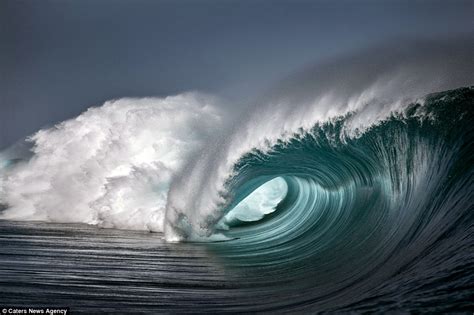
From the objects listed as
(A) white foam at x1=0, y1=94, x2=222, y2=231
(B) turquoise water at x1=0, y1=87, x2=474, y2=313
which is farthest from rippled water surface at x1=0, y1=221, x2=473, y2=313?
(A) white foam at x1=0, y1=94, x2=222, y2=231

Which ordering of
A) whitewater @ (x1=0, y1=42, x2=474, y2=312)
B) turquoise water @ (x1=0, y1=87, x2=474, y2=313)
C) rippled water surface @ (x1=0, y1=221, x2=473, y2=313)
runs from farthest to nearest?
whitewater @ (x1=0, y1=42, x2=474, y2=312)
turquoise water @ (x1=0, y1=87, x2=474, y2=313)
rippled water surface @ (x1=0, y1=221, x2=473, y2=313)

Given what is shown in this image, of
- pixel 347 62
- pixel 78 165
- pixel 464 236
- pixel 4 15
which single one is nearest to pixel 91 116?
pixel 78 165

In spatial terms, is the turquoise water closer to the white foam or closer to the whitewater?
the whitewater

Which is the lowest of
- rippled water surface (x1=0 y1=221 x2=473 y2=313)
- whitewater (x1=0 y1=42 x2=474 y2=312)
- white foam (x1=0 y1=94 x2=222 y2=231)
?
rippled water surface (x1=0 y1=221 x2=473 y2=313)

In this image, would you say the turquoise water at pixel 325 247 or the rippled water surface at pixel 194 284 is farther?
the turquoise water at pixel 325 247

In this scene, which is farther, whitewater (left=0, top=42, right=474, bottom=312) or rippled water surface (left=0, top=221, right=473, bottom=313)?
whitewater (left=0, top=42, right=474, bottom=312)

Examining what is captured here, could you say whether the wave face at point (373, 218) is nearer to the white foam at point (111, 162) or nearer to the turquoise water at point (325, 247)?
the turquoise water at point (325, 247)

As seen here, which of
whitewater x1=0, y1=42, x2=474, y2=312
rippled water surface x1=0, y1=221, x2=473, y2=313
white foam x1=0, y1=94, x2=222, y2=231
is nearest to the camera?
rippled water surface x1=0, y1=221, x2=473, y2=313

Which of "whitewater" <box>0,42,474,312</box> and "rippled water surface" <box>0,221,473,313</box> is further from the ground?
"whitewater" <box>0,42,474,312</box>

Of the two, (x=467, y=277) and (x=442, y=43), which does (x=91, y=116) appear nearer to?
(x=442, y=43)

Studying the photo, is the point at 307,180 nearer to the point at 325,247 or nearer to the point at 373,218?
the point at 373,218

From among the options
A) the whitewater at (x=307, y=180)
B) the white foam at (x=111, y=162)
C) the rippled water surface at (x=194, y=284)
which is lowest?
the rippled water surface at (x=194, y=284)

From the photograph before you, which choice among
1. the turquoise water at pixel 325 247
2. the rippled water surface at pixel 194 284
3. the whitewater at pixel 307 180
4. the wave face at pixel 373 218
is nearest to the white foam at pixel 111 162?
the whitewater at pixel 307 180
